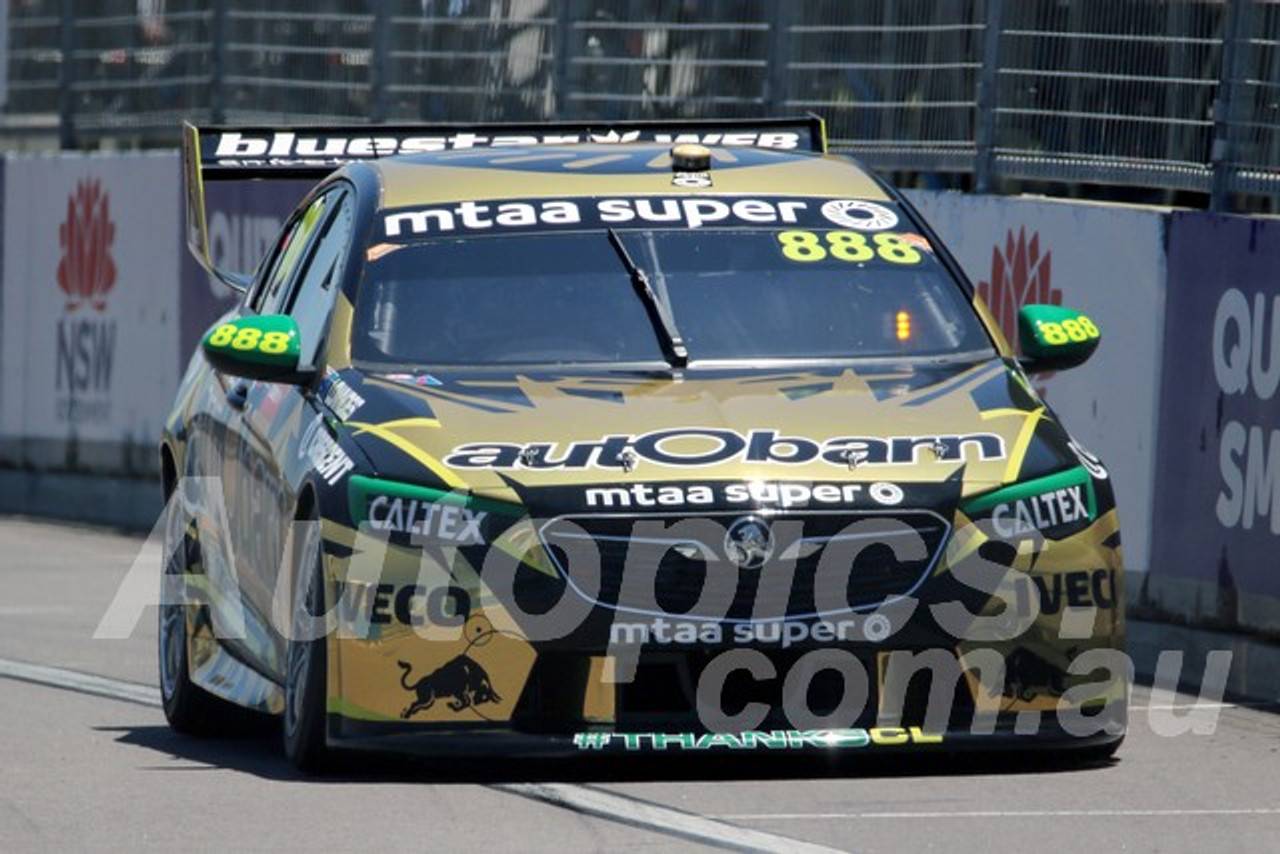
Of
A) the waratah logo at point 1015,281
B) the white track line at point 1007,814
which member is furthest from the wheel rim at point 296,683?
the waratah logo at point 1015,281

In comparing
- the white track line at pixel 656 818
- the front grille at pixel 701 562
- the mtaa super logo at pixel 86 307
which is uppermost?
the front grille at pixel 701 562

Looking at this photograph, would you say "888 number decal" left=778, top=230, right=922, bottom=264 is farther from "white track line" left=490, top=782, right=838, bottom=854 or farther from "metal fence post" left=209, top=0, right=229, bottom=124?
"metal fence post" left=209, top=0, right=229, bottom=124

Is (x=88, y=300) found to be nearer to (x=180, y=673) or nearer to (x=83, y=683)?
(x=83, y=683)

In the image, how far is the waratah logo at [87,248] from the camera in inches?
759

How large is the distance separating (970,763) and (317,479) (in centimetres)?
178

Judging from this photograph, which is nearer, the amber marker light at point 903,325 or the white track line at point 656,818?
the white track line at point 656,818

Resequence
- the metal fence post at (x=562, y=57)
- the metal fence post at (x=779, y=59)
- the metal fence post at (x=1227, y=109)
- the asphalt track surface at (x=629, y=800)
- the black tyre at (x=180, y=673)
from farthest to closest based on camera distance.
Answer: the metal fence post at (x=562, y=57)
the metal fence post at (x=779, y=59)
the metal fence post at (x=1227, y=109)
the black tyre at (x=180, y=673)
the asphalt track surface at (x=629, y=800)

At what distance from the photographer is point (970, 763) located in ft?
27.1

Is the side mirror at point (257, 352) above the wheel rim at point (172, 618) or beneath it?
above

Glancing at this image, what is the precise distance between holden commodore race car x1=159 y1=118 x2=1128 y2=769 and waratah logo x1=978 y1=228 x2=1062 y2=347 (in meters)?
3.39

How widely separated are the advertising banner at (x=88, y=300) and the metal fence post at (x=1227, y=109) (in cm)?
831

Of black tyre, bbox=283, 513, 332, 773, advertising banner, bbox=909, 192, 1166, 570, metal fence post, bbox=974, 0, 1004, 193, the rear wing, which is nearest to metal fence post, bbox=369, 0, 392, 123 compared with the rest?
metal fence post, bbox=974, 0, 1004, 193

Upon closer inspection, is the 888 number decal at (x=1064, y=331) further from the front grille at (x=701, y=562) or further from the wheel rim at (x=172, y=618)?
→ the wheel rim at (x=172, y=618)

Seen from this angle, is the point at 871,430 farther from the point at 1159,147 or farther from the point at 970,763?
the point at 1159,147
